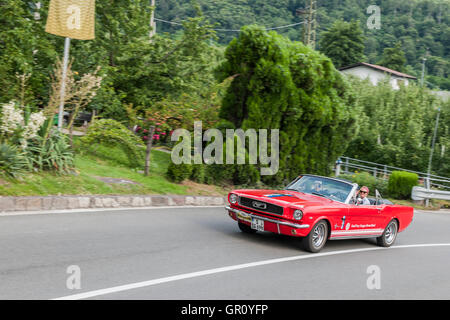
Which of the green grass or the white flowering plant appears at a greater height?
the white flowering plant

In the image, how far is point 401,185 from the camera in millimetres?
23422

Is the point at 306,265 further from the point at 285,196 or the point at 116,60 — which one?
the point at 116,60

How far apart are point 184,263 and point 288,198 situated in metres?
2.79

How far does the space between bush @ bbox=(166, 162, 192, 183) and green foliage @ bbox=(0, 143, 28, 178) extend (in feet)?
16.4

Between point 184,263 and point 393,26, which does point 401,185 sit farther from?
point 393,26

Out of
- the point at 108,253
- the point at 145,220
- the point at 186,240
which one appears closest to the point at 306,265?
the point at 186,240

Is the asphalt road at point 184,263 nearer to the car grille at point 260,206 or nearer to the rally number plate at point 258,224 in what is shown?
the rally number plate at point 258,224

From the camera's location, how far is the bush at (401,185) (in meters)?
23.3

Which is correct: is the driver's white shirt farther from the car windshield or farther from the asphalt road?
the asphalt road

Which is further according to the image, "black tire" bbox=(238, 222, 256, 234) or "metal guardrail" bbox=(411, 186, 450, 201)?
"metal guardrail" bbox=(411, 186, 450, 201)

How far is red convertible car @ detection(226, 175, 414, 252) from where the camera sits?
853 cm

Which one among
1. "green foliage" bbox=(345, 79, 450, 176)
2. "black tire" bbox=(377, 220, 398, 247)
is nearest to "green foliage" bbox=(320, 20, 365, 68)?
"green foliage" bbox=(345, 79, 450, 176)

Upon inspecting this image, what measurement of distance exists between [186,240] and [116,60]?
38.4ft

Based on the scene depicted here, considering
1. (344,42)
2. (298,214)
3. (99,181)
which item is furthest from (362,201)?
(344,42)
